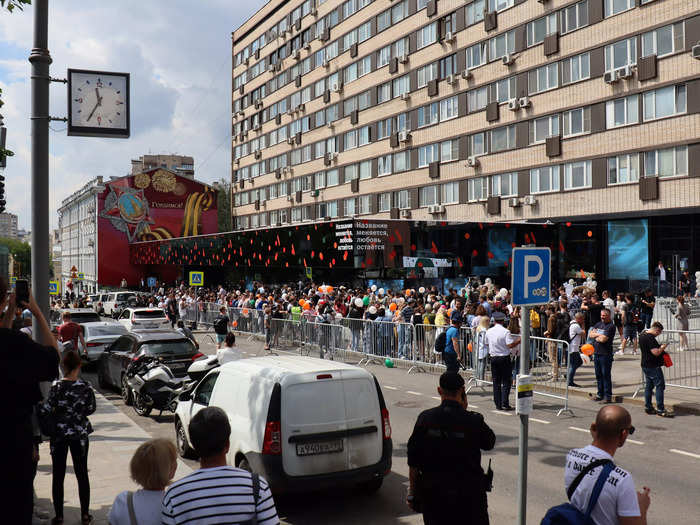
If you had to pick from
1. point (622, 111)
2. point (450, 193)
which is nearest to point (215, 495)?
point (622, 111)

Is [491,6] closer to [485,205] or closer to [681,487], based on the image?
[485,205]

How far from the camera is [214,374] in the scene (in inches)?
334

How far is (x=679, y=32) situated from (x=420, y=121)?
19.6m

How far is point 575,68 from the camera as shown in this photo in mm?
34656

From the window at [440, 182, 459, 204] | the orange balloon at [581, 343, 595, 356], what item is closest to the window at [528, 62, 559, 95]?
the window at [440, 182, 459, 204]

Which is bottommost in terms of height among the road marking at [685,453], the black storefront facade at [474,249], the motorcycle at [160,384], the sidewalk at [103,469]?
the road marking at [685,453]

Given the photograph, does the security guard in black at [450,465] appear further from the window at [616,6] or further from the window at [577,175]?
the window at [616,6]

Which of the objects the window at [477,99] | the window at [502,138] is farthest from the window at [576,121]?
the window at [477,99]

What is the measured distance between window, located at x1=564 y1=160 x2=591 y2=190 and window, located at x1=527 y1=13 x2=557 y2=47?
738 cm

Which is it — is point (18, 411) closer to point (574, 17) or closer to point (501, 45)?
point (574, 17)

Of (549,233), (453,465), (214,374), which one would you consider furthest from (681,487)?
(549,233)

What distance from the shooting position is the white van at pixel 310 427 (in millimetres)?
6746

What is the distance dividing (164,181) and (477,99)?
4359 centimetres

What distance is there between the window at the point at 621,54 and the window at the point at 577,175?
4943 millimetres
